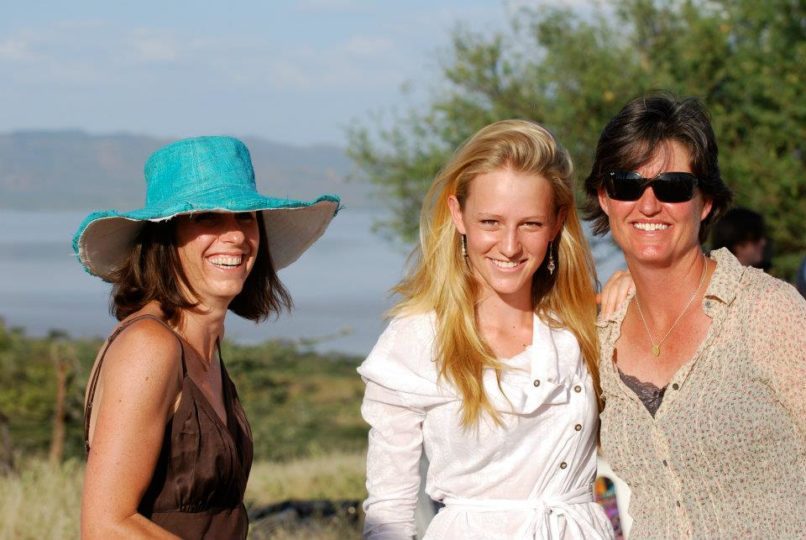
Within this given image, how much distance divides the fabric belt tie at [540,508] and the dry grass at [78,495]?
128 inches

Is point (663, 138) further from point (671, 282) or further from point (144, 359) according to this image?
point (144, 359)

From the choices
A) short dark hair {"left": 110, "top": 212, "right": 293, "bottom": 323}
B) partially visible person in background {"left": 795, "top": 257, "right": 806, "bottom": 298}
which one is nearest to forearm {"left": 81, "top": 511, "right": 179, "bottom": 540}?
short dark hair {"left": 110, "top": 212, "right": 293, "bottom": 323}

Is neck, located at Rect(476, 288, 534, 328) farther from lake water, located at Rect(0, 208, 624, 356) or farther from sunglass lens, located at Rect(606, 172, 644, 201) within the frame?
lake water, located at Rect(0, 208, 624, 356)

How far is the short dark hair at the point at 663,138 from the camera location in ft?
11.2

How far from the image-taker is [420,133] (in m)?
14.1

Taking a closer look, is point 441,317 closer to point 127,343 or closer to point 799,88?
point 127,343

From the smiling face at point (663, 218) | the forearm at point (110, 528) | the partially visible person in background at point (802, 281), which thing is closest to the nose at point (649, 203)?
the smiling face at point (663, 218)

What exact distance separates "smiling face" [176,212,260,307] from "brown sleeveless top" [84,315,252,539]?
207mm

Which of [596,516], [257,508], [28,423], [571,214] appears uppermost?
[571,214]

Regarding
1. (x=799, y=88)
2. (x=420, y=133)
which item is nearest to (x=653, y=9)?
(x=799, y=88)

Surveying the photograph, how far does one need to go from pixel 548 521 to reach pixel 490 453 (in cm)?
26

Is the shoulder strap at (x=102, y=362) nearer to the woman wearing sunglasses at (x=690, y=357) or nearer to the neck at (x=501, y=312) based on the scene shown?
the neck at (x=501, y=312)

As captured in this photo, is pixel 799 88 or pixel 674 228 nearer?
pixel 674 228

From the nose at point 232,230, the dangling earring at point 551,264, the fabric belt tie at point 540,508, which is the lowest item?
the fabric belt tie at point 540,508
